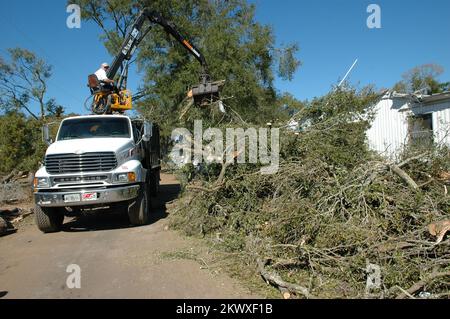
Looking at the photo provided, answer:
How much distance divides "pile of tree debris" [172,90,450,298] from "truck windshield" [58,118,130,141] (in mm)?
2256

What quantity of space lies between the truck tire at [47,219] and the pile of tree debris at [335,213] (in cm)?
262

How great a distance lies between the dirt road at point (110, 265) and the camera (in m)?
4.39

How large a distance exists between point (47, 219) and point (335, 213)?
5.84m

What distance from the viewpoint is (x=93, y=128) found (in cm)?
827

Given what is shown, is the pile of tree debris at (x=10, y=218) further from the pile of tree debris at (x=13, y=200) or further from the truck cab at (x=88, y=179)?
the truck cab at (x=88, y=179)

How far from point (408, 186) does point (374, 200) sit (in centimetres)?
77

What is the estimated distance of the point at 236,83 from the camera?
59.1 feet
